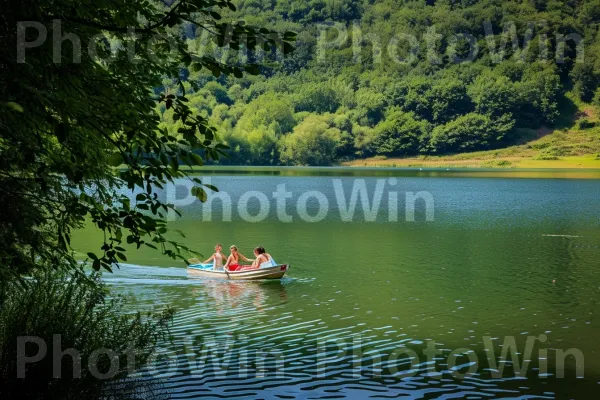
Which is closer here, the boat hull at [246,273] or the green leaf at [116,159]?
the green leaf at [116,159]

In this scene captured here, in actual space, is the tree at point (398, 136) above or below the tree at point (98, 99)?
above

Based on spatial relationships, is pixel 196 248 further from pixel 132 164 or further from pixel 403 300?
pixel 132 164

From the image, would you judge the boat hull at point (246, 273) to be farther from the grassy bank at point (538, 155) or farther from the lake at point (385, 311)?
the grassy bank at point (538, 155)

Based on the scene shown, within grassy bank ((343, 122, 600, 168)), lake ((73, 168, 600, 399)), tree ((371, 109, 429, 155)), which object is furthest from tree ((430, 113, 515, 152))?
lake ((73, 168, 600, 399))

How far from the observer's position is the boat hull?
2530 centimetres

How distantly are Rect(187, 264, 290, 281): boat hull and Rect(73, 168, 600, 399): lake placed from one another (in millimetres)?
298

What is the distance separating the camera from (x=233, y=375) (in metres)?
13.7

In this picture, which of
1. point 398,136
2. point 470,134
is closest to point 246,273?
point 398,136

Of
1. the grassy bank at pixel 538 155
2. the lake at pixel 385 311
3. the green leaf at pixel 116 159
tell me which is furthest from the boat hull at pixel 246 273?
the grassy bank at pixel 538 155

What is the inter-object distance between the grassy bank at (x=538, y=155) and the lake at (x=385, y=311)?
11841 centimetres

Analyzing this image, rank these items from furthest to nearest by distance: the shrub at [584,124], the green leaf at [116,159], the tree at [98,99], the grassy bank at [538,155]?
the shrub at [584,124] < the grassy bank at [538,155] < the green leaf at [116,159] < the tree at [98,99]

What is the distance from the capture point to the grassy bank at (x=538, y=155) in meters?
159

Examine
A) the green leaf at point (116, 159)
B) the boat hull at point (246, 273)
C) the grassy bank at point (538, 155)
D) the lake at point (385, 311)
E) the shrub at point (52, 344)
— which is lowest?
the lake at point (385, 311)

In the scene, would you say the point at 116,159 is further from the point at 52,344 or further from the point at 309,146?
the point at 309,146
